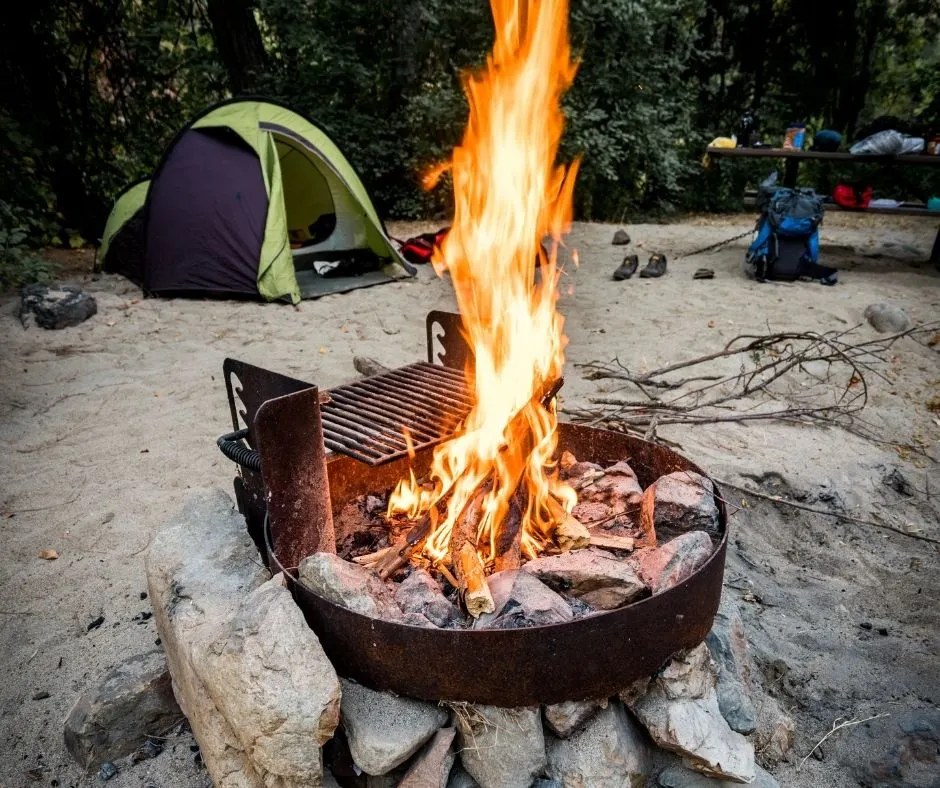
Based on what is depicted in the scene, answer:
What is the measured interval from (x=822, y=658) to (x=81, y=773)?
2565 millimetres

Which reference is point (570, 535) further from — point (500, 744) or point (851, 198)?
point (851, 198)

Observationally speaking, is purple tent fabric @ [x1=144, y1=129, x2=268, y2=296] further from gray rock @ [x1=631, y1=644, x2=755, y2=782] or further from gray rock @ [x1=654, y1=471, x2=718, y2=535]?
gray rock @ [x1=631, y1=644, x2=755, y2=782]

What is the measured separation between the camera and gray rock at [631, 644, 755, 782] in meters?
1.82

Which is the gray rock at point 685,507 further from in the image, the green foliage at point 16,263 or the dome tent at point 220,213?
the green foliage at point 16,263

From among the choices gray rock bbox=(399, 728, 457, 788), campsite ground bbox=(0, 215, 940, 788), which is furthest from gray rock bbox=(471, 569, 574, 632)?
campsite ground bbox=(0, 215, 940, 788)

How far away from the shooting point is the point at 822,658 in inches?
97.0

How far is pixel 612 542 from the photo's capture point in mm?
2258

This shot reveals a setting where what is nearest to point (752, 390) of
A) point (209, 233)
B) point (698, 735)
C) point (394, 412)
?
point (394, 412)

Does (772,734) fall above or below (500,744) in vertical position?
below

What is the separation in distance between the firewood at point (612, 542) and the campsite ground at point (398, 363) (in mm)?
730

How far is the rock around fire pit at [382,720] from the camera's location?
1.66 metres

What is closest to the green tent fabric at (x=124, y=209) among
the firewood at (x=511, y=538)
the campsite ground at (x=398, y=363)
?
the campsite ground at (x=398, y=363)

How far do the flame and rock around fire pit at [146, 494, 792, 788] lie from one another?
490 mm

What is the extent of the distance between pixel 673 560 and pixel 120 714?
1810 mm
